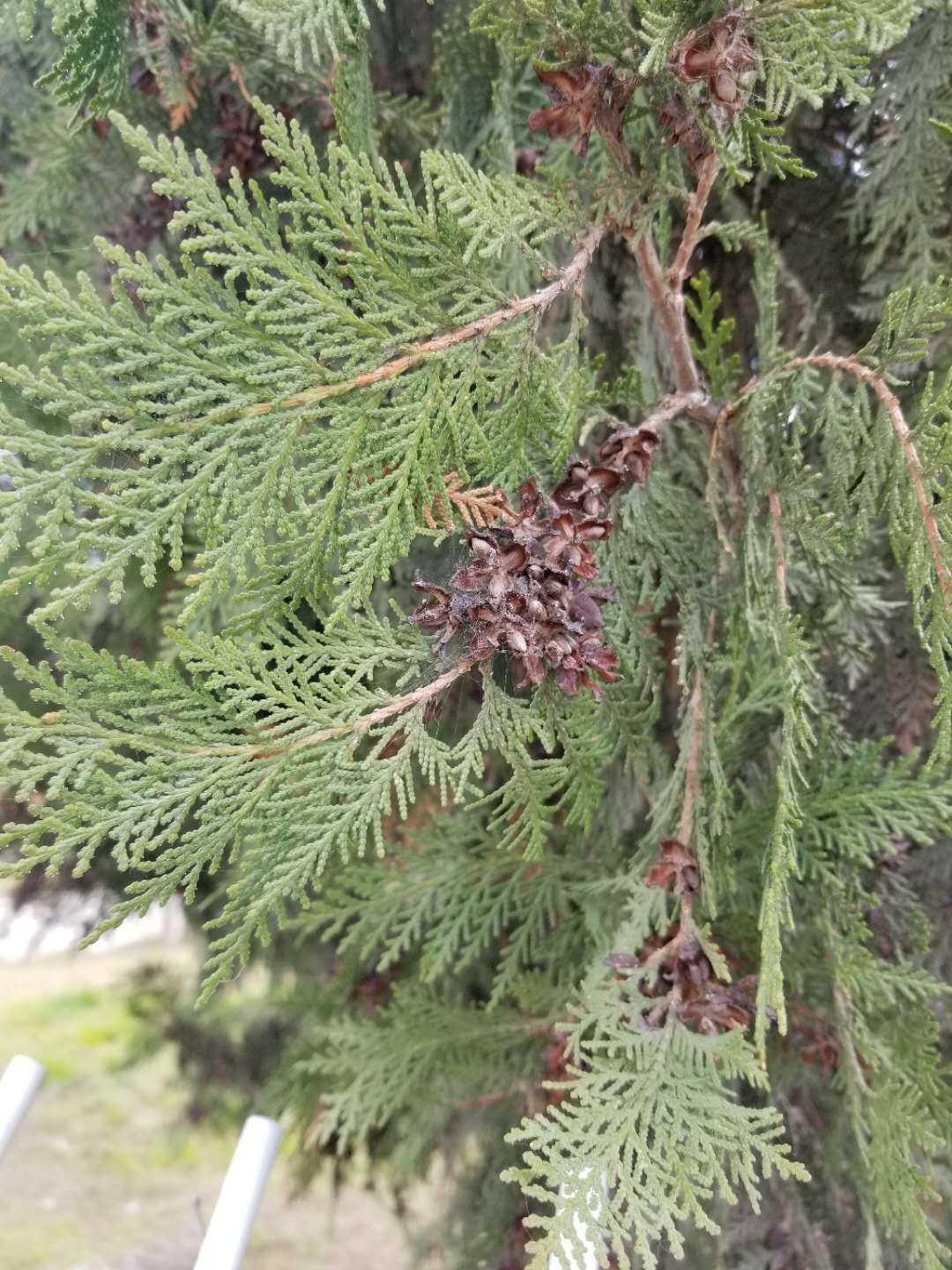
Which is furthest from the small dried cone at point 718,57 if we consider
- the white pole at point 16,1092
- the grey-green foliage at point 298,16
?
the white pole at point 16,1092

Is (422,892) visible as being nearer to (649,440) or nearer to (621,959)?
(621,959)

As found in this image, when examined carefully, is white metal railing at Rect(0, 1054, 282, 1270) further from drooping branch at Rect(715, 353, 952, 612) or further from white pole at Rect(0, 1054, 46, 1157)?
drooping branch at Rect(715, 353, 952, 612)

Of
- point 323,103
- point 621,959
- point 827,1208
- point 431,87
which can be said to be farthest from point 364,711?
point 827,1208

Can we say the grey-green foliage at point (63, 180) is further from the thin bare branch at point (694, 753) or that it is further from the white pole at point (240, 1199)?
the white pole at point (240, 1199)

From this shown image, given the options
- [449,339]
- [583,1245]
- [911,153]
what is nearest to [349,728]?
[449,339]

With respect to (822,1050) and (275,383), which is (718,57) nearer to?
(275,383)
